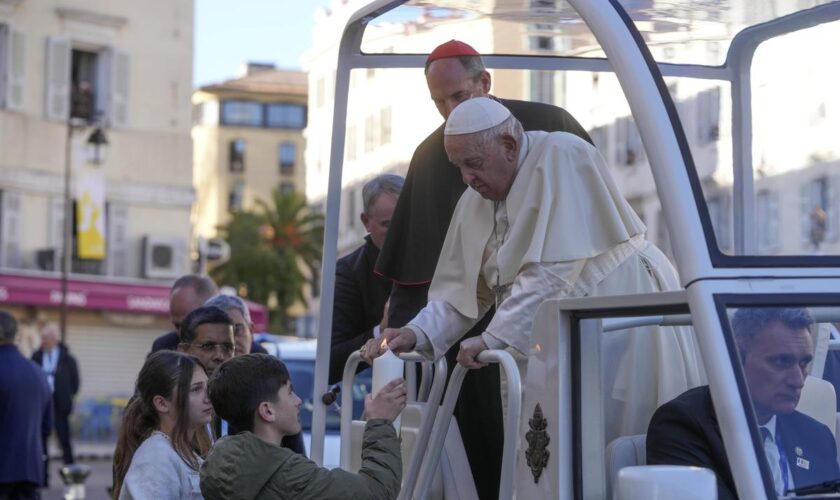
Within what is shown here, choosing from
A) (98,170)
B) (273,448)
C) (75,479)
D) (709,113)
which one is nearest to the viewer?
(273,448)

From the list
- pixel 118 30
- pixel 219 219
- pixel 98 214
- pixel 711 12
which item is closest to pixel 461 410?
pixel 711 12

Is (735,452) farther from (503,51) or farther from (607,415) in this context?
(503,51)

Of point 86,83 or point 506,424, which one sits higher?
point 86,83

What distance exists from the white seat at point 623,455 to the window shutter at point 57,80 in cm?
3600

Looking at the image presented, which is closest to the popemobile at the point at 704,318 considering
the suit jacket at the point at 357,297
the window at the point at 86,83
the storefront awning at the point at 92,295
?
the suit jacket at the point at 357,297

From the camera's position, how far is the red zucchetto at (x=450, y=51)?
18.9 ft

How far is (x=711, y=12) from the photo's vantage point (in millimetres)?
4930

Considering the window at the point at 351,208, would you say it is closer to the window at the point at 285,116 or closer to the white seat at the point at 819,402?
the white seat at the point at 819,402

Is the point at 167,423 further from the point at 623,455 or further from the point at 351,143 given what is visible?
the point at 623,455

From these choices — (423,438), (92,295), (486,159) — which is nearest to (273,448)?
(423,438)

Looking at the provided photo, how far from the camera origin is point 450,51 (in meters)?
5.77

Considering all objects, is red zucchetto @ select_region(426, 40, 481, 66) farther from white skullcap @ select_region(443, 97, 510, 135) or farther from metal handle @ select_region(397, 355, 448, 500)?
metal handle @ select_region(397, 355, 448, 500)

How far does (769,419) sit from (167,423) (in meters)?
2.49

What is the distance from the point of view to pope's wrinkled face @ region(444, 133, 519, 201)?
4773mm
